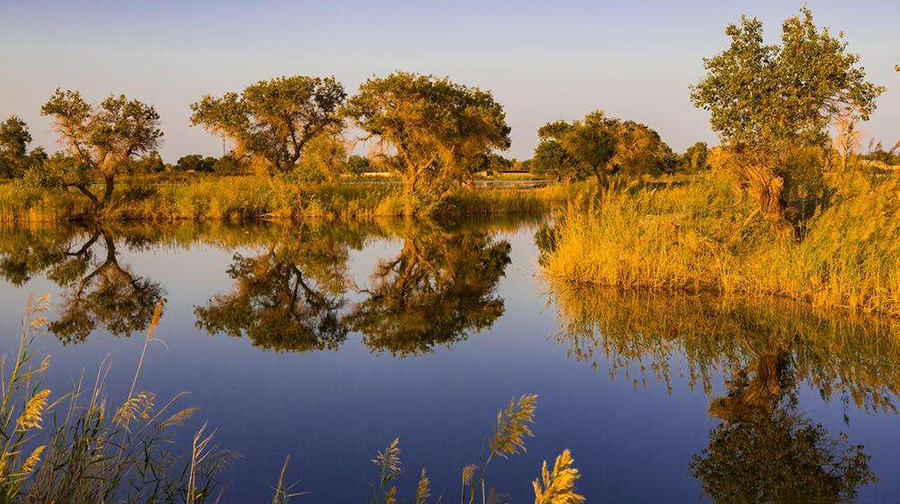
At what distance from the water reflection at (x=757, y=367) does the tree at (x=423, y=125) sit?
19.5 metres

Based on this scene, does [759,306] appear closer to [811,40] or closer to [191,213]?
[811,40]

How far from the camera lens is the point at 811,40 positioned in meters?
13.0

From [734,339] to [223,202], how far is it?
85.3ft

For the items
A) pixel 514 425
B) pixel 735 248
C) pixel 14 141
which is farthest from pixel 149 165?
pixel 514 425

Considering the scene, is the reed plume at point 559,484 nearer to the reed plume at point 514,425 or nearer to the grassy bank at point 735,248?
the reed plume at point 514,425

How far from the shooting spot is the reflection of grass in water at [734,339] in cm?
844

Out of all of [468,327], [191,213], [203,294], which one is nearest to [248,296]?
[203,294]

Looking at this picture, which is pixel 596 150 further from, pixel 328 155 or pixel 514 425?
pixel 514 425

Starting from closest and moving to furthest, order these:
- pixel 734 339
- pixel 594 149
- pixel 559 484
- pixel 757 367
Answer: pixel 559 484
pixel 757 367
pixel 734 339
pixel 594 149

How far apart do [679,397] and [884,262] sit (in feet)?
18.7

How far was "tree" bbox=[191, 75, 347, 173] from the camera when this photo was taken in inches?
1276

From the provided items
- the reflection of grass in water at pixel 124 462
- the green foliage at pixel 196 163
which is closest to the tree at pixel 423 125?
the reflection of grass in water at pixel 124 462

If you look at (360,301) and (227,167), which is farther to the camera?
(227,167)

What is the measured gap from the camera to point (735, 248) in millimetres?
13711
